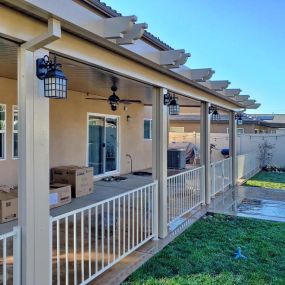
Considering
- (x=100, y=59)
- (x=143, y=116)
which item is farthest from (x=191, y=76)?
(x=143, y=116)

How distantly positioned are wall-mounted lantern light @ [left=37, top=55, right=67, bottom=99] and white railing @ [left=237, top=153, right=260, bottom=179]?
9.74m

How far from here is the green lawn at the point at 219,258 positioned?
4059 millimetres

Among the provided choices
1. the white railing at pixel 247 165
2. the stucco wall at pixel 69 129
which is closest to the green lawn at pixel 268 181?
the white railing at pixel 247 165

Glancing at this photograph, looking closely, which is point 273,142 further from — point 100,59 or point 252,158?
point 100,59

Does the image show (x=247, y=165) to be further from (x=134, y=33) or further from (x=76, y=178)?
(x=134, y=33)

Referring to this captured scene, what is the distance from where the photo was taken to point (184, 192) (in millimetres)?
7004

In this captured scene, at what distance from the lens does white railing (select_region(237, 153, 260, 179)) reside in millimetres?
12186

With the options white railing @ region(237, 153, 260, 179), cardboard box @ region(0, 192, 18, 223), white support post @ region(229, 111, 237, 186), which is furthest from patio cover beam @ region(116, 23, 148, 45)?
white railing @ region(237, 153, 260, 179)

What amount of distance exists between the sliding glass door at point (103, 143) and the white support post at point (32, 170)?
7.13 m

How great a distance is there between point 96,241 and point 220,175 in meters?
6.35

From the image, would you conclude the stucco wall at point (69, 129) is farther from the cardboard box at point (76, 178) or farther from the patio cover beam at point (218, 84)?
the patio cover beam at point (218, 84)

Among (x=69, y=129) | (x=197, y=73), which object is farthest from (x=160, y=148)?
(x=69, y=129)

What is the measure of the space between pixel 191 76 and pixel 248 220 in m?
3.16

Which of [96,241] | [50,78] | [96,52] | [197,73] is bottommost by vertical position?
[96,241]
